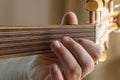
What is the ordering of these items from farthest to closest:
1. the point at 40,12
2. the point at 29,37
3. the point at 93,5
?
the point at 40,12 → the point at 93,5 → the point at 29,37

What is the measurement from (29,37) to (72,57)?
10cm

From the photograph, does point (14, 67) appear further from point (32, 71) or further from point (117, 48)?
point (117, 48)

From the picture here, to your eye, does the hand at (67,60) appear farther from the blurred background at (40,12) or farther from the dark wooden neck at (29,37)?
the blurred background at (40,12)

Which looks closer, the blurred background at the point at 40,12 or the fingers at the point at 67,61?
the fingers at the point at 67,61

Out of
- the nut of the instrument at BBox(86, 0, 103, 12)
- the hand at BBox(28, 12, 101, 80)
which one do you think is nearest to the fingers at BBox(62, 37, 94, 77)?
the hand at BBox(28, 12, 101, 80)

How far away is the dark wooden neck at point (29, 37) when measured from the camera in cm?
34

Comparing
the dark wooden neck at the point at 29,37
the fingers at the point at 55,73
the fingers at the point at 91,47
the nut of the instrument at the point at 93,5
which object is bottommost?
the fingers at the point at 55,73

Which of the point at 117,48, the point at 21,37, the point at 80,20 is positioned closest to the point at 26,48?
the point at 21,37

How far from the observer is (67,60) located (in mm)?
424

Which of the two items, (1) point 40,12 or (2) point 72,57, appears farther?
(1) point 40,12

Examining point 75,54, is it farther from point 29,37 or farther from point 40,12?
point 40,12

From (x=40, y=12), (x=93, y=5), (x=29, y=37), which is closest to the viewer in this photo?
(x=29, y=37)

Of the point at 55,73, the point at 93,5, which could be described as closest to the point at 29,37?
the point at 55,73

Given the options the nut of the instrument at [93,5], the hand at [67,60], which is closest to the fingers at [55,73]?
the hand at [67,60]
